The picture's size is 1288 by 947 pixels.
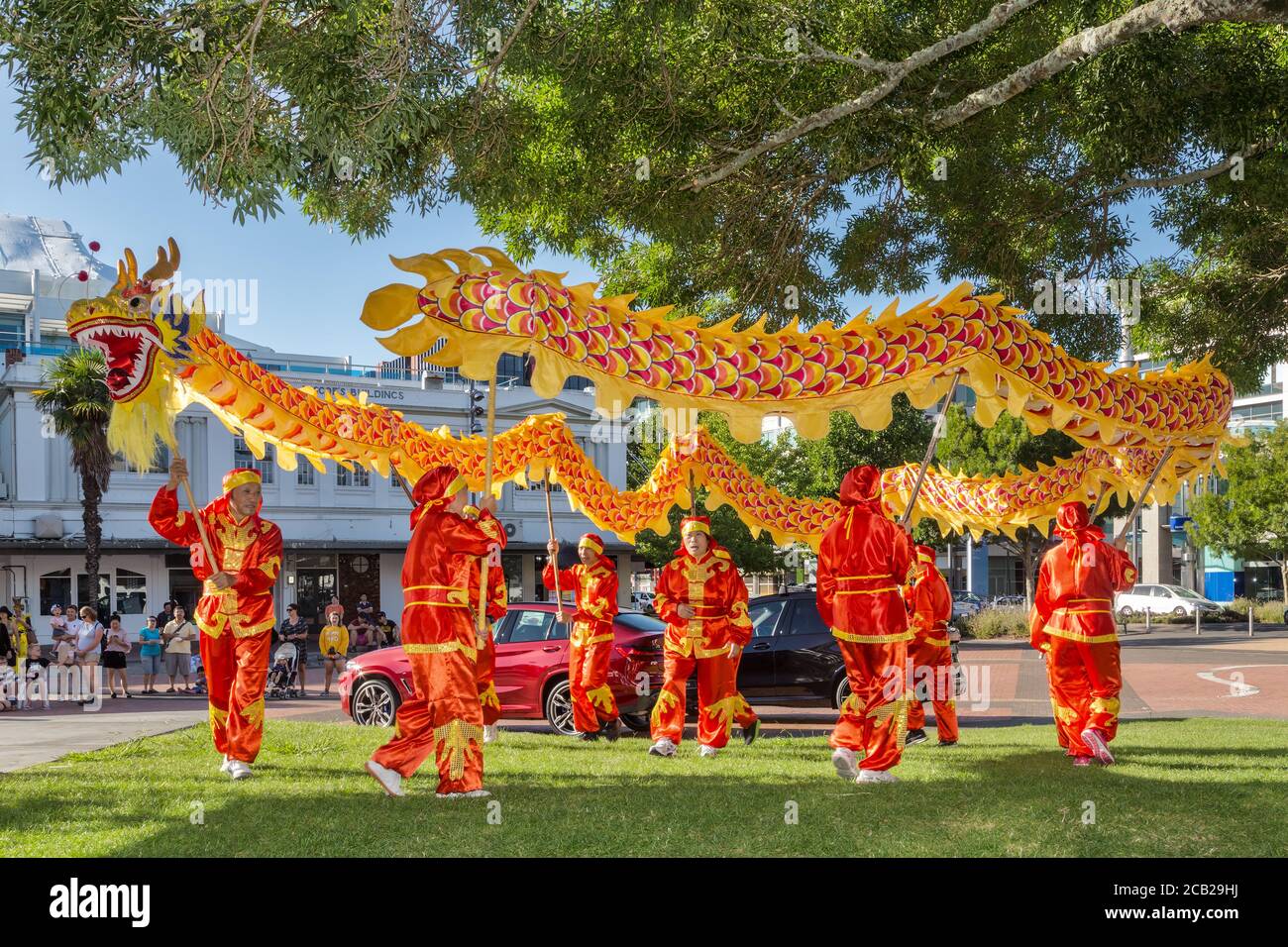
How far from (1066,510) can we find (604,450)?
29.4 meters

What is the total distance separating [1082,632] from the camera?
334 inches

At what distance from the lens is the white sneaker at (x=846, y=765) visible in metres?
7.44

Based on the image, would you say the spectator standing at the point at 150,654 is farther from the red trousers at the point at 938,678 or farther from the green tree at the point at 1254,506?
the green tree at the point at 1254,506

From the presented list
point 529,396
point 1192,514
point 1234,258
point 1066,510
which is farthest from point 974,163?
point 1192,514

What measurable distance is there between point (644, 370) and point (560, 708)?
5.94m

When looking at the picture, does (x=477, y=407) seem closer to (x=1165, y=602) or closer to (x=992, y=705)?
(x=992, y=705)

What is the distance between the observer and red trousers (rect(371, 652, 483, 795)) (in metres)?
7.00

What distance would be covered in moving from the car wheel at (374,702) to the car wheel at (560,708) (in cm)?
179

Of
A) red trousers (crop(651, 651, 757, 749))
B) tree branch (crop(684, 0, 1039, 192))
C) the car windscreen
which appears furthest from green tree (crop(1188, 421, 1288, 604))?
tree branch (crop(684, 0, 1039, 192))

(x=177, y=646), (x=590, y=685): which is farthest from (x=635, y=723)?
(x=177, y=646)

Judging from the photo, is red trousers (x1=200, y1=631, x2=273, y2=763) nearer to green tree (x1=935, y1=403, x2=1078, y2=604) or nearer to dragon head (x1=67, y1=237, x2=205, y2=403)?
dragon head (x1=67, y1=237, x2=205, y2=403)

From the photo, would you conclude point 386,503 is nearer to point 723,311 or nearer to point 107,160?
point 723,311

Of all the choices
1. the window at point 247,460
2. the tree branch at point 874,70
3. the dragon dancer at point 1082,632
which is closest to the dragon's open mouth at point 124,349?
the tree branch at point 874,70

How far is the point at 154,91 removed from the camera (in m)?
6.49
